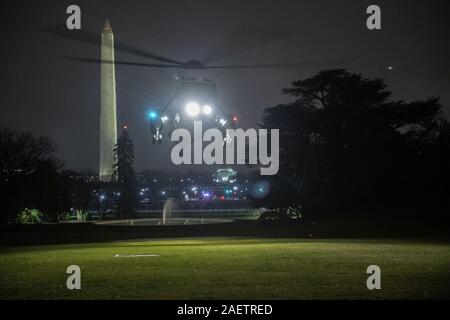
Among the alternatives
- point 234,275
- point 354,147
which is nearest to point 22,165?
point 354,147

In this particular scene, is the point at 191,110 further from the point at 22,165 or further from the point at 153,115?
the point at 22,165

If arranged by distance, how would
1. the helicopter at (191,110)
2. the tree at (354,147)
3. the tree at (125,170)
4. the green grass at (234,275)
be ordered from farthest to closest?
the tree at (125,170), the tree at (354,147), the helicopter at (191,110), the green grass at (234,275)

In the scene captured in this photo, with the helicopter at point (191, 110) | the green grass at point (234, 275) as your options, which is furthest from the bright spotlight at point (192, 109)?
the green grass at point (234, 275)

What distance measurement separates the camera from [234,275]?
53.0ft

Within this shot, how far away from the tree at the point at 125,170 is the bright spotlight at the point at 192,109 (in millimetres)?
62834

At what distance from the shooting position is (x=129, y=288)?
1393 centimetres

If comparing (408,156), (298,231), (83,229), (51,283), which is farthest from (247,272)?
(408,156)

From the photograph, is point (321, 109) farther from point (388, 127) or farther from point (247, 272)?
point (247, 272)

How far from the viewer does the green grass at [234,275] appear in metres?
13.1

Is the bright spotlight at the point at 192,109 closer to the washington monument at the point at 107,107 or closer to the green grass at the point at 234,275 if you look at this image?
the green grass at the point at 234,275

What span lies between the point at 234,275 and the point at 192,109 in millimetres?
11637

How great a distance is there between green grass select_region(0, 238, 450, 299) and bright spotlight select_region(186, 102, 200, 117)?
663cm

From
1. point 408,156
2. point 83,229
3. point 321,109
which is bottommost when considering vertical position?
point 83,229
